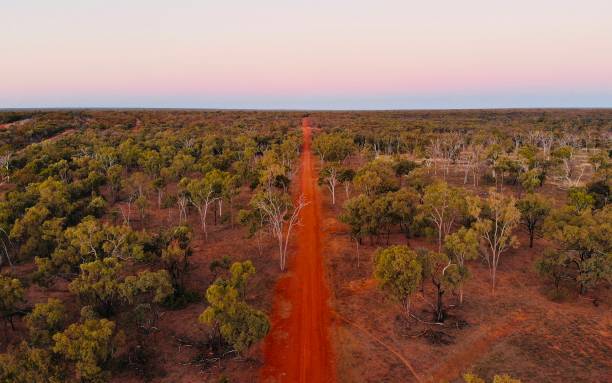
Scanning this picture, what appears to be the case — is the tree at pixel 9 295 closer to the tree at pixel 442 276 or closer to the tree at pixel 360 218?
the tree at pixel 442 276

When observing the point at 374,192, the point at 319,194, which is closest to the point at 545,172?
the point at 374,192

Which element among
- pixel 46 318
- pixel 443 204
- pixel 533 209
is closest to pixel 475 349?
pixel 443 204

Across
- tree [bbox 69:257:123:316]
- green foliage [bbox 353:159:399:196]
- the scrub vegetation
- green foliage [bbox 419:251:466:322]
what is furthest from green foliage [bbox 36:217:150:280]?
green foliage [bbox 353:159:399:196]

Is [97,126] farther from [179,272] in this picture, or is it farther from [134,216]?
[179,272]

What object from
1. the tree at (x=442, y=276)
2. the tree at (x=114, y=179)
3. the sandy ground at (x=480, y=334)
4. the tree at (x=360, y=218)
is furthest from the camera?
the tree at (x=114, y=179)

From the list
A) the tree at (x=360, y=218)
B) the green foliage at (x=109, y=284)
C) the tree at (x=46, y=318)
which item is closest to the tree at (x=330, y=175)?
the tree at (x=360, y=218)

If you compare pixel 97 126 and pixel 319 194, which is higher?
pixel 97 126
